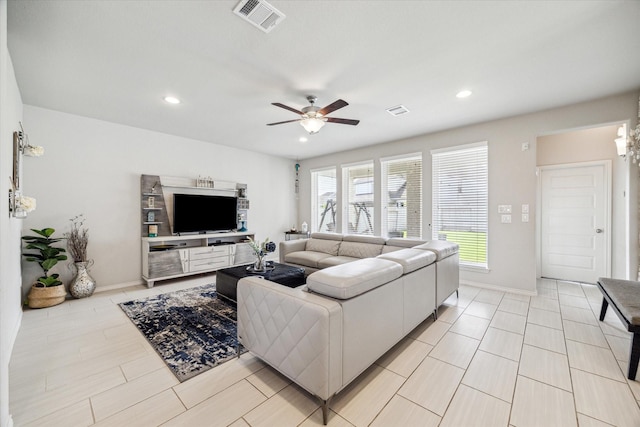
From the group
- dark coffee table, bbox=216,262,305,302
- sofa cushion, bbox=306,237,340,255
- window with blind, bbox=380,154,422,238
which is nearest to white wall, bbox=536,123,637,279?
window with blind, bbox=380,154,422,238

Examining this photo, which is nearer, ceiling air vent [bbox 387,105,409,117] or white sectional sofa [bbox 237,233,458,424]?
white sectional sofa [bbox 237,233,458,424]

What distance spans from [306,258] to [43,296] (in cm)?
356

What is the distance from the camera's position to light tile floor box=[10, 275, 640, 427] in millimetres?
1609

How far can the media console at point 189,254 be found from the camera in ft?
14.1

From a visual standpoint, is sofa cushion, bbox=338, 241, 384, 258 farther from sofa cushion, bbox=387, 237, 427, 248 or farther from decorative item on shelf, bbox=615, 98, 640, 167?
decorative item on shelf, bbox=615, 98, 640, 167

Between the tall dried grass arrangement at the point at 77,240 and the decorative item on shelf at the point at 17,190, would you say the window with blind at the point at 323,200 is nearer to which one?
the tall dried grass arrangement at the point at 77,240

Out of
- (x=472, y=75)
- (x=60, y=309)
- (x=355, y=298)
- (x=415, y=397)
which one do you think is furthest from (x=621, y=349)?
(x=60, y=309)

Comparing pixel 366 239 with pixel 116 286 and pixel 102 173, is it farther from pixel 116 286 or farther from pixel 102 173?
pixel 102 173

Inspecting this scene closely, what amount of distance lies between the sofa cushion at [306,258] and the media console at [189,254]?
3.86 feet

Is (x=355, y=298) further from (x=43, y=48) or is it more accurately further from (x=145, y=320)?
(x=43, y=48)

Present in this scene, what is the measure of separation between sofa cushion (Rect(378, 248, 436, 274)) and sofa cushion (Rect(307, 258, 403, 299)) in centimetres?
25

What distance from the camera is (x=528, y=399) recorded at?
5.73ft

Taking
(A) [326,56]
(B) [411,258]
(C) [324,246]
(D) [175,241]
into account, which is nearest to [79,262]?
(D) [175,241]

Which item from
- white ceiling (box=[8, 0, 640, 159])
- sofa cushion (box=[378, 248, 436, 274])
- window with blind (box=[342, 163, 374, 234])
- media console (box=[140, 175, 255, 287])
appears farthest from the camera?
window with blind (box=[342, 163, 374, 234])
